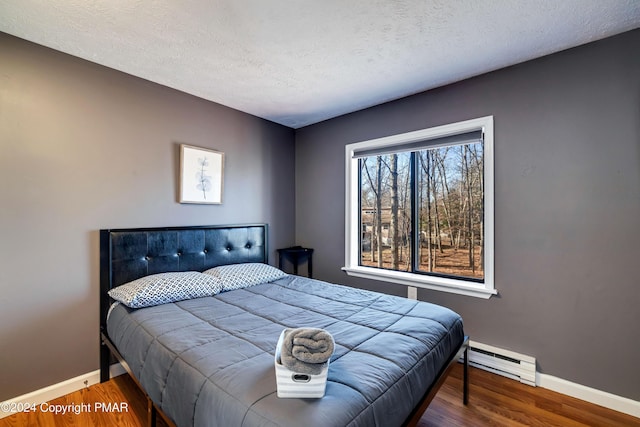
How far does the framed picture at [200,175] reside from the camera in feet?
8.48

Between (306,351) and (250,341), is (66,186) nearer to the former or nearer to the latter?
(250,341)

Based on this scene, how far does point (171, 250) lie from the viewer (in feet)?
8.11

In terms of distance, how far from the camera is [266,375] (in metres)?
1.11

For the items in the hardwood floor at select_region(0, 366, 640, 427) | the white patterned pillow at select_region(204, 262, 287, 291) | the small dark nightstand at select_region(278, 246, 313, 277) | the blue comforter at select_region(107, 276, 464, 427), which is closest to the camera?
the blue comforter at select_region(107, 276, 464, 427)

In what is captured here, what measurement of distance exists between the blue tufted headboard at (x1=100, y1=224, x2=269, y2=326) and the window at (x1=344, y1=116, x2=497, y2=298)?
1125 mm

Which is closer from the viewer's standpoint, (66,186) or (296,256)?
(66,186)

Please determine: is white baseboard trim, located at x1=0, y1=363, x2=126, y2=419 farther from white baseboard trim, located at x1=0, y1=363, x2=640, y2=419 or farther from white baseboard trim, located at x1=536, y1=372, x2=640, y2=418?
white baseboard trim, located at x1=536, y1=372, x2=640, y2=418

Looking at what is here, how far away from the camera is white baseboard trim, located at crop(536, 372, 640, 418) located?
5.71 ft

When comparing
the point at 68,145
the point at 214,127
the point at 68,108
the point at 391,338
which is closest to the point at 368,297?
the point at 391,338

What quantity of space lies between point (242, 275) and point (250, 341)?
3.86 ft

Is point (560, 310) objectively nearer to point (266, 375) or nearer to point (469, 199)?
point (469, 199)

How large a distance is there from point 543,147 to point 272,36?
6.69 ft

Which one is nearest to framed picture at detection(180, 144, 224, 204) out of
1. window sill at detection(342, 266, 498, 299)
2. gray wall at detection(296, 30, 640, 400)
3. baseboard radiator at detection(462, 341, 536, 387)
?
window sill at detection(342, 266, 498, 299)

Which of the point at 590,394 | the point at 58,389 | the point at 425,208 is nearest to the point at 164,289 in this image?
the point at 58,389
